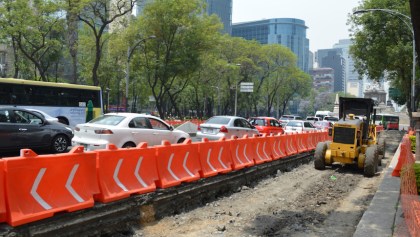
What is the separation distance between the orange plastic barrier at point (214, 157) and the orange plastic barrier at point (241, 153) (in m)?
0.24

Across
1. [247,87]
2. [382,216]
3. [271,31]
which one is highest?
[271,31]

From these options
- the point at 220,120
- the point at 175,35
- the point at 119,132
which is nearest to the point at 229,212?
the point at 119,132

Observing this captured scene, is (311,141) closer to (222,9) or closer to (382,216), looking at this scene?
(382,216)

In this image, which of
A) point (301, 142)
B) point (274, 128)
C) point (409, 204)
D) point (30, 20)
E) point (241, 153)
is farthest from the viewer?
point (30, 20)

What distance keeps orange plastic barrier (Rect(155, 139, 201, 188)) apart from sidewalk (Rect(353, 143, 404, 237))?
3447 millimetres

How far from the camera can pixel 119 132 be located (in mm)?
12367

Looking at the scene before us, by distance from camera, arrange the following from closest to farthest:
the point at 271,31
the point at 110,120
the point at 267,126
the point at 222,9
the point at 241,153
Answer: the point at 241,153, the point at 110,120, the point at 267,126, the point at 222,9, the point at 271,31

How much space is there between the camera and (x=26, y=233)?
5.07m

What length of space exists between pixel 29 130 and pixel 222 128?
776 centimetres

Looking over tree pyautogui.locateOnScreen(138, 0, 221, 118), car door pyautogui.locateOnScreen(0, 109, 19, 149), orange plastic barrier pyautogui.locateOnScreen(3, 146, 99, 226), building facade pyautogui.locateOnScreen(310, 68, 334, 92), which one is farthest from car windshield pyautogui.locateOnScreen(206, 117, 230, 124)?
building facade pyautogui.locateOnScreen(310, 68, 334, 92)

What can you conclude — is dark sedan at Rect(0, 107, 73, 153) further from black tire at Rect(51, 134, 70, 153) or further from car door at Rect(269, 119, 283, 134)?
car door at Rect(269, 119, 283, 134)

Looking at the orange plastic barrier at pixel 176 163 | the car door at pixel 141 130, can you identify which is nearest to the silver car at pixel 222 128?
the car door at pixel 141 130

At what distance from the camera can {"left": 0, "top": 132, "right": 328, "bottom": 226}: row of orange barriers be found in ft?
16.8

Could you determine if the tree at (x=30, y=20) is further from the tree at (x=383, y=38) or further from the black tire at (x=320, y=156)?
the black tire at (x=320, y=156)
